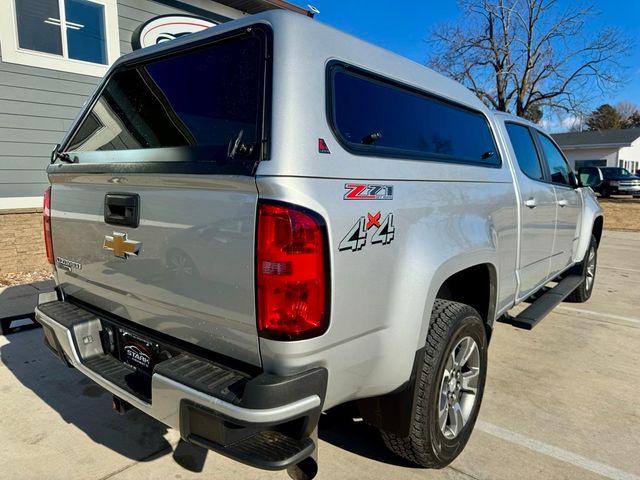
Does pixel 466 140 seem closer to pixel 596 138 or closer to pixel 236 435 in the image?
pixel 236 435

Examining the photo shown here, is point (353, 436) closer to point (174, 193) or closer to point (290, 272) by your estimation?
point (290, 272)

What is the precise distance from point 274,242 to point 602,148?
43052 mm

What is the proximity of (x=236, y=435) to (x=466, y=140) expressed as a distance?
87.0 inches

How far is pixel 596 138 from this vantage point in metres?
38.8

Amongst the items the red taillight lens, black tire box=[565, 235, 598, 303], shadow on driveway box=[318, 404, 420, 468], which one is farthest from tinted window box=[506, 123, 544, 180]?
the red taillight lens

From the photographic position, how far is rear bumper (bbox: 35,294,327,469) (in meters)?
1.67

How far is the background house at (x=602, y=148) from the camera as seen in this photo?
37.5 meters

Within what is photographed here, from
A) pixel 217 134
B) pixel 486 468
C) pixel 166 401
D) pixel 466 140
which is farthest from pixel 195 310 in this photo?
pixel 466 140

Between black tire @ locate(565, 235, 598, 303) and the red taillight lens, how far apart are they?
466 cm

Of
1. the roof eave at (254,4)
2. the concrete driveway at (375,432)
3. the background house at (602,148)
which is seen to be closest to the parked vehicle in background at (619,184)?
the background house at (602,148)

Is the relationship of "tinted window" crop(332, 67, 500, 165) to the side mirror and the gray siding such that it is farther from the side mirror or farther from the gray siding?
the gray siding

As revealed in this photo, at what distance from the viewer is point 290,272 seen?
171 cm

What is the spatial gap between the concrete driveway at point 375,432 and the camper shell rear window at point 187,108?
5.25 ft

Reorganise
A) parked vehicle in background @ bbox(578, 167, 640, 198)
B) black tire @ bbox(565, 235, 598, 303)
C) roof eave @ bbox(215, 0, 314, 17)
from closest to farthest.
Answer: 1. black tire @ bbox(565, 235, 598, 303)
2. roof eave @ bbox(215, 0, 314, 17)
3. parked vehicle in background @ bbox(578, 167, 640, 198)
